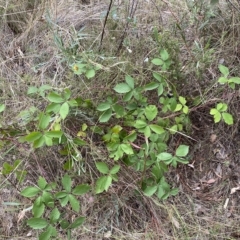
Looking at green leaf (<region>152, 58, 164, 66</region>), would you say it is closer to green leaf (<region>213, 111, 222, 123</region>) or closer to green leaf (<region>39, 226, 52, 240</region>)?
green leaf (<region>213, 111, 222, 123</region>)

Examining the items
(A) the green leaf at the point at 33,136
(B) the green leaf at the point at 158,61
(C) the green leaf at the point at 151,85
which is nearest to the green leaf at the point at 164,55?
(B) the green leaf at the point at 158,61

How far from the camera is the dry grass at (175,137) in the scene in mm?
1988

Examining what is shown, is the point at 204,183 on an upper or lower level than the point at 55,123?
lower

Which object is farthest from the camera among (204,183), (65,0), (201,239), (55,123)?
(65,0)

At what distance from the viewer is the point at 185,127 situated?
2039mm

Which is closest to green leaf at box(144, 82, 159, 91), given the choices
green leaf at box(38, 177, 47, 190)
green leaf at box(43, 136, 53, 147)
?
green leaf at box(43, 136, 53, 147)

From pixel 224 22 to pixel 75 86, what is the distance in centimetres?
95

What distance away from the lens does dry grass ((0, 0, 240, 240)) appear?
6.52 ft

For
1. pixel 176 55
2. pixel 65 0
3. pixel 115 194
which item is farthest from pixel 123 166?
pixel 65 0

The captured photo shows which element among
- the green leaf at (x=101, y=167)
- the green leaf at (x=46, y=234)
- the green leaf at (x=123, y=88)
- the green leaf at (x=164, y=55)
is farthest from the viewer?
the green leaf at (x=164, y=55)

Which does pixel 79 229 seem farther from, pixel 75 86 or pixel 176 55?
pixel 176 55

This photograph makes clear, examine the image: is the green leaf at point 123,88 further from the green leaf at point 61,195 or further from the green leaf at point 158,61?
the green leaf at point 61,195

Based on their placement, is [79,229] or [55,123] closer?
[55,123]

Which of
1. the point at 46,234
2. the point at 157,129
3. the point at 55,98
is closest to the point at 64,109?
the point at 55,98
